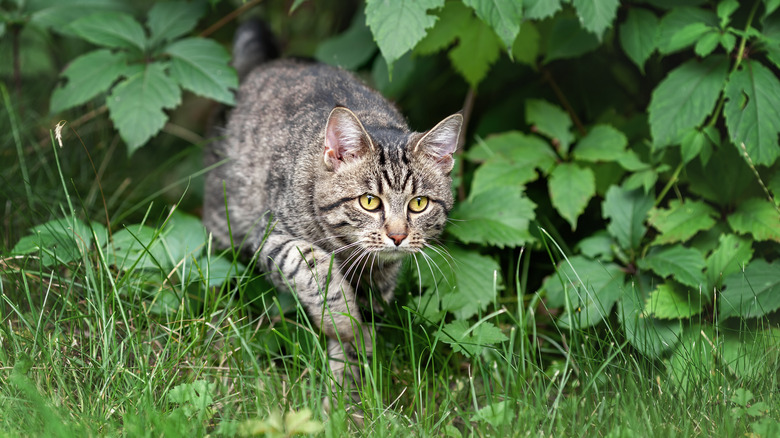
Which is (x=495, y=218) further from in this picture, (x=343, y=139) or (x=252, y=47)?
(x=252, y=47)

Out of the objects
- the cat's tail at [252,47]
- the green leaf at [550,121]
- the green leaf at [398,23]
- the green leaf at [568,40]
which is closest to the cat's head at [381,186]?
the green leaf at [398,23]

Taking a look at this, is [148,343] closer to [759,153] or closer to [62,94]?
[62,94]

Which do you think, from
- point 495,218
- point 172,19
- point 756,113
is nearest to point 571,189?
point 495,218

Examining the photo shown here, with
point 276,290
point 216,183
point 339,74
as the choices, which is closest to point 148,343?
point 276,290

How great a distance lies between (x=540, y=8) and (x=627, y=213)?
1.12 m

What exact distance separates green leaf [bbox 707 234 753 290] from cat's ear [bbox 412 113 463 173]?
1.27 metres

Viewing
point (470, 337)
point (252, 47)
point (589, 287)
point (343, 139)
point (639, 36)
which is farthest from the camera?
point (252, 47)

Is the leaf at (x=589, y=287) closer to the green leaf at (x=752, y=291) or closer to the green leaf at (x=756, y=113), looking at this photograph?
the green leaf at (x=752, y=291)

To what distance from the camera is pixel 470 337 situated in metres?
2.80

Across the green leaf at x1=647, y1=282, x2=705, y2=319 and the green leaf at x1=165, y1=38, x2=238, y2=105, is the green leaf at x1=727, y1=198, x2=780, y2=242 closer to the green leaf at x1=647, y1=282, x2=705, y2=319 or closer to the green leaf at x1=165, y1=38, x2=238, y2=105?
the green leaf at x1=647, y1=282, x2=705, y2=319

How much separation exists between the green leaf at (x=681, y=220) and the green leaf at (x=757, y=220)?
0.36 feet

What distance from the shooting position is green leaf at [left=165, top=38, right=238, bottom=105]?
137 inches

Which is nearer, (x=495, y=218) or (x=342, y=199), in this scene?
(x=342, y=199)

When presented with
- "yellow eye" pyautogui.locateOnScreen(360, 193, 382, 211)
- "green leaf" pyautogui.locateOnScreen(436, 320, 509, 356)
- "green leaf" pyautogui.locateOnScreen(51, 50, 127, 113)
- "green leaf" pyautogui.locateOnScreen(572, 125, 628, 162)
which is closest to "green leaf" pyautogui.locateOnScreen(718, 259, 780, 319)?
"green leaf" pyautogui.locateOnScreen(572, 125, 628, 162)
